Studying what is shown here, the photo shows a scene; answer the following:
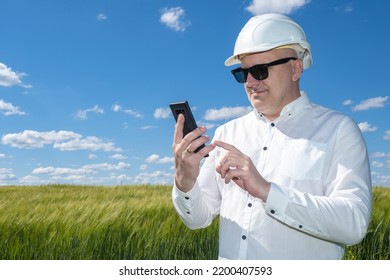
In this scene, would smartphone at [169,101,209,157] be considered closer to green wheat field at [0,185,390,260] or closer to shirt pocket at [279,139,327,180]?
shirt pocket at [279,139,327,180]

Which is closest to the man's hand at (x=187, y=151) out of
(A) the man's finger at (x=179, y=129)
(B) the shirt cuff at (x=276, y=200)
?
(A) the man's finger at (x=179, y=129)

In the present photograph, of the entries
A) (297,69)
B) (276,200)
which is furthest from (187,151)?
(297,69)

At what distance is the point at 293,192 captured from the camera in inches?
81.4

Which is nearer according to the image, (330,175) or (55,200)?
(330,175)

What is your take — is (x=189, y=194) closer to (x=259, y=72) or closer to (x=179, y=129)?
(x=179, y=129)

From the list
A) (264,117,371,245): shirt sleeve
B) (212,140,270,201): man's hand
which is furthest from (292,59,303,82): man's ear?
(212,140,270,201): man's hand

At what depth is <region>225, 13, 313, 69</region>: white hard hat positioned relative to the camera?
246cm

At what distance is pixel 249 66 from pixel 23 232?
9.73 feet

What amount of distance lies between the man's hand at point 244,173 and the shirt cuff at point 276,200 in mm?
23

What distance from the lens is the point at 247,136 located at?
8.45 feet

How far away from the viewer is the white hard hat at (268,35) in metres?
2.46
